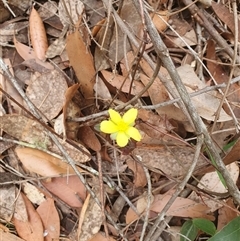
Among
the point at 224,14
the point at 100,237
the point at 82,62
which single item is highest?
the point at 224,14

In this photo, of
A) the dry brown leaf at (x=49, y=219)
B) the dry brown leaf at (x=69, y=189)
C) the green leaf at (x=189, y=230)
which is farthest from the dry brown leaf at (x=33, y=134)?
the green leaf at (x=189, y=230)

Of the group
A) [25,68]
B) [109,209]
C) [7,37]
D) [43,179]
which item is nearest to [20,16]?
[7,37]

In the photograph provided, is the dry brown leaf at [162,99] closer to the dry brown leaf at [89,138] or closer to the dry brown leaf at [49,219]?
the dry brown leaf at [89,138]

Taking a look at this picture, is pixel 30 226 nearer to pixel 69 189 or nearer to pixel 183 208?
pixel 69 189

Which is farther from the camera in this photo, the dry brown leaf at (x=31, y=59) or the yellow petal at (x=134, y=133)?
the dry brown leaf at (x=31, y=59)

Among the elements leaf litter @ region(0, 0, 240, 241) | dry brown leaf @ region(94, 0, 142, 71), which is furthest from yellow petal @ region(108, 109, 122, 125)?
dry brown leaf @ region(94, 0, 142, 71)

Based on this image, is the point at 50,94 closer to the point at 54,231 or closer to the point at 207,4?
the point at 54,231

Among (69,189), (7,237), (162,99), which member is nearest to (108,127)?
(162,99)
